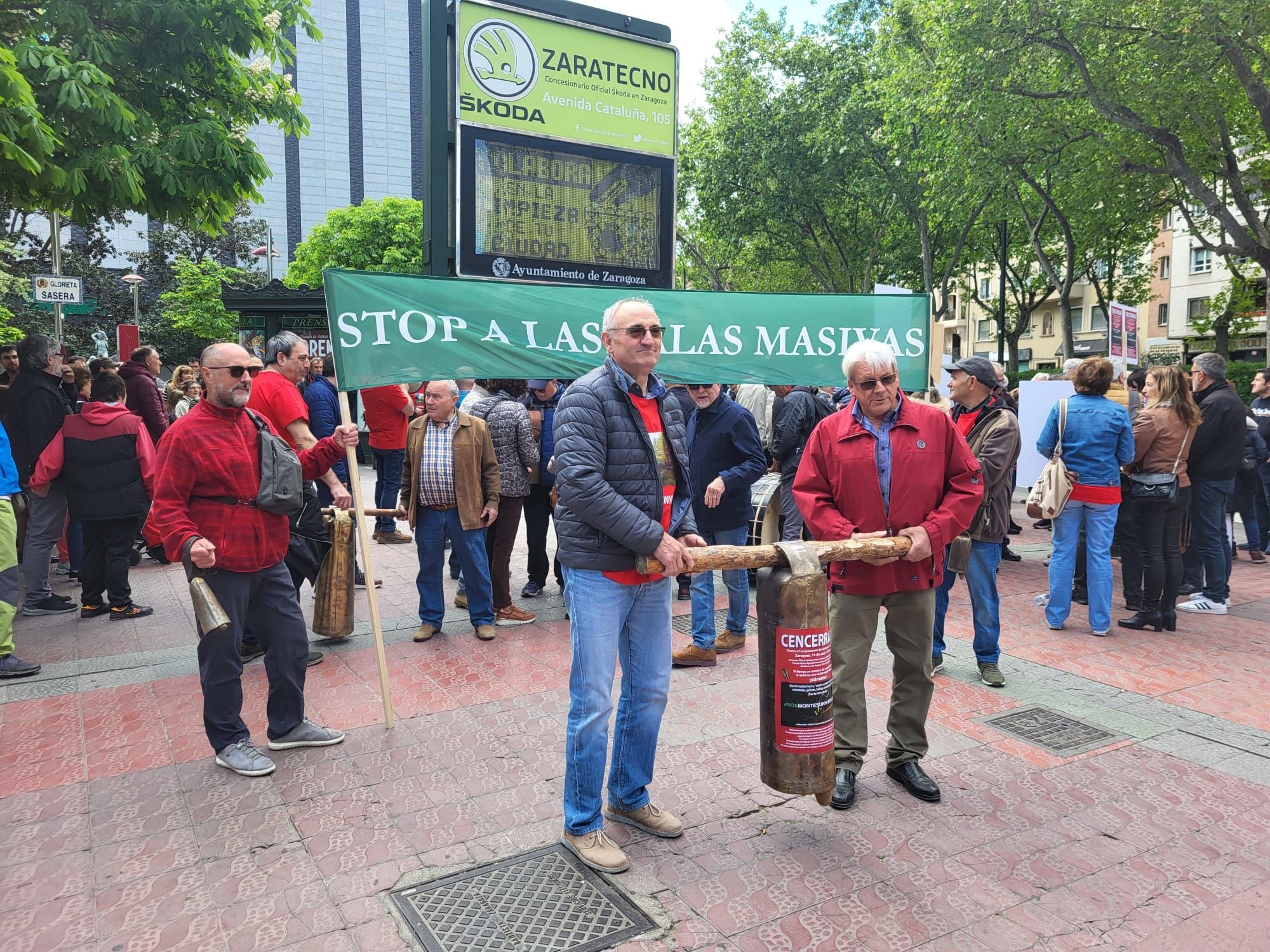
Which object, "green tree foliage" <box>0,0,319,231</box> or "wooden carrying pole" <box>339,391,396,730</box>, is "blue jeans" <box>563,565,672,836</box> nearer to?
"wooden carrying pole" <box>339,391,396,730</box>

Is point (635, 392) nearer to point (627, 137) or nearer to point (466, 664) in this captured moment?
point (466, 664)

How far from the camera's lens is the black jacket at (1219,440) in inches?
294

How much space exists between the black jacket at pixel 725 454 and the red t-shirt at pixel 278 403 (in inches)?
105

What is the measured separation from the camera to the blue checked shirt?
153 inches

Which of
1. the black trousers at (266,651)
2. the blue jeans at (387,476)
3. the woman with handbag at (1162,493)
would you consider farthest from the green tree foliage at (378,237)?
the black trousers at (266,651)

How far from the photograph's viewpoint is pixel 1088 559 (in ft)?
22.2

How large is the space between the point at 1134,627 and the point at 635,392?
5526mm

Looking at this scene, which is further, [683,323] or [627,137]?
[627,137]

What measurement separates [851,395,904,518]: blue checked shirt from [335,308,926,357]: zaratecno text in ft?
4.69

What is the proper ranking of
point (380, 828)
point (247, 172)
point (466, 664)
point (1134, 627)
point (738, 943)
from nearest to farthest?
point (738, 943) < point (380, 828) < point (466, 664) < point (1134, 627) < point (247, 172)

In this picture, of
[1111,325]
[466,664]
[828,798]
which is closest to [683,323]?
[466,664]

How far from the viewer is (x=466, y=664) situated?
19.5ft

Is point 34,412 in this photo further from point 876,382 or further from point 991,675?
point 991,675

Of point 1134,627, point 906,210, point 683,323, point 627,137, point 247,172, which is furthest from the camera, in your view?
point 906,210
